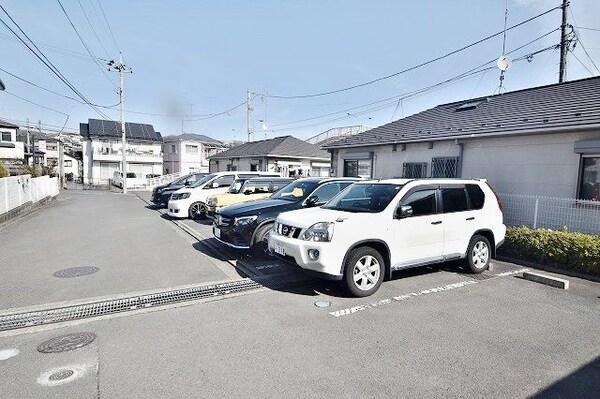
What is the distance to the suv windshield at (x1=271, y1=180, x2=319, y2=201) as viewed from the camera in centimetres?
727

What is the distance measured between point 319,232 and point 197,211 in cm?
851

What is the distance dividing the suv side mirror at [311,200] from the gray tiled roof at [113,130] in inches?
1630

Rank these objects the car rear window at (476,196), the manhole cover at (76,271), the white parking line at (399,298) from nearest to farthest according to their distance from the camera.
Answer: the white parking line at (399,298), the manhole cover at (76,271), the car rear window at (476,196)

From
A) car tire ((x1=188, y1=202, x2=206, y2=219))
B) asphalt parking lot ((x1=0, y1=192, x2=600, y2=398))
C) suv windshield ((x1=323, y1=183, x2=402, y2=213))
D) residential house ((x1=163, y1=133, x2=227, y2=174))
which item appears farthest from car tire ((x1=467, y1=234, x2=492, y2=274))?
residential house ((x1=163, y1=133, x2=227, y2=174))

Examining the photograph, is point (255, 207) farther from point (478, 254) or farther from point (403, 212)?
point (478, 254)

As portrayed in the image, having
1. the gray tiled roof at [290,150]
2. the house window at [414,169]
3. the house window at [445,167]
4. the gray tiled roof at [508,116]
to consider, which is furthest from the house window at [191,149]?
A: the house window at [445,167]

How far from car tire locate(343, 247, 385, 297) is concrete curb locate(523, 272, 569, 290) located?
110 inches

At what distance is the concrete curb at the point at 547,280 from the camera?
5.30 meters

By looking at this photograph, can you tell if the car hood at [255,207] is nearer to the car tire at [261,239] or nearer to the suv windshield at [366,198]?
the car tire at [261,239]

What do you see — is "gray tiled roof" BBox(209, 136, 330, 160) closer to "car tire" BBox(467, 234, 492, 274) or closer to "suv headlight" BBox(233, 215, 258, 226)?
"suv headlight" BBox(233, 215, 258, 226)

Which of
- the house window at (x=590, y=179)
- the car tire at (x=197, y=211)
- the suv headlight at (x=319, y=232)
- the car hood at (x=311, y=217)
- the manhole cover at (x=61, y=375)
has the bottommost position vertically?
the manhole cover at (x=61, y=375)

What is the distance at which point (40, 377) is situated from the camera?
283 cm

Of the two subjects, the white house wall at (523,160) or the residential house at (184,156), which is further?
the residential house at (184,156)

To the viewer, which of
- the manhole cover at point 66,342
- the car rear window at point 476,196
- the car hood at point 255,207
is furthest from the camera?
the car hood at point 255,207
